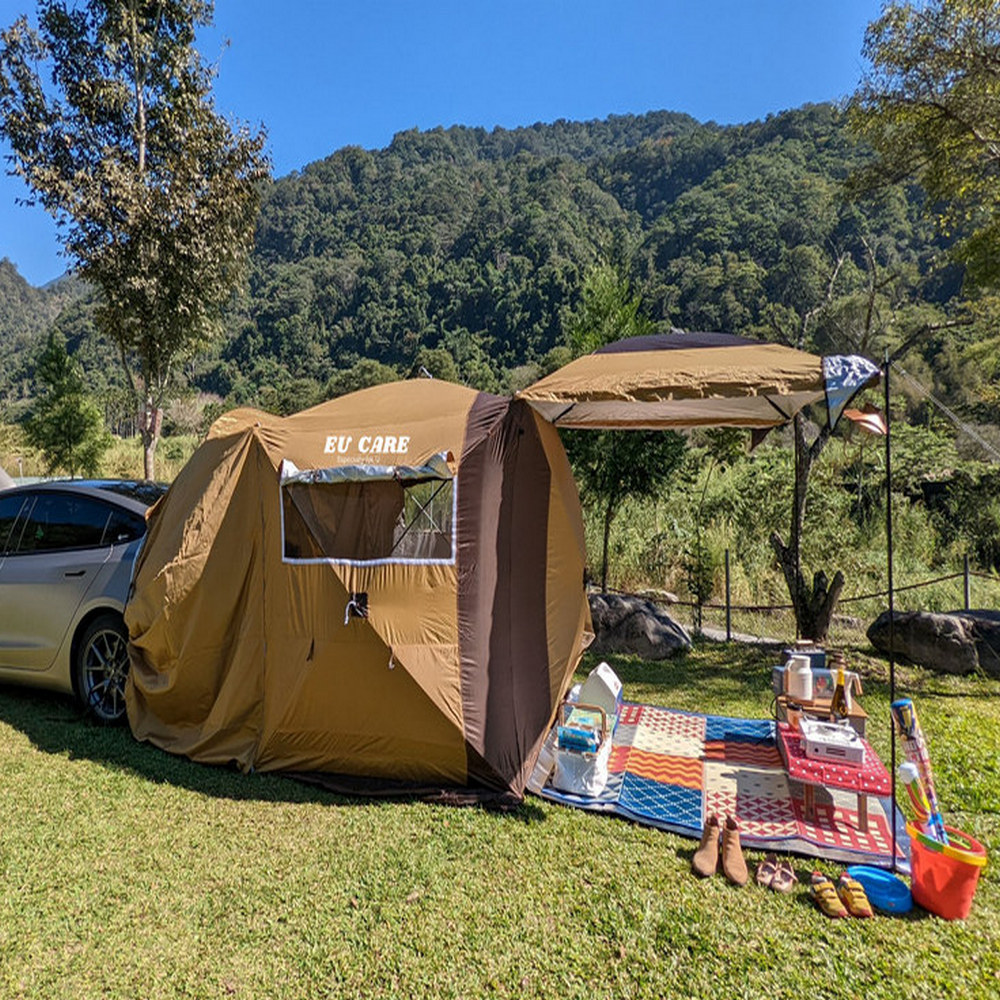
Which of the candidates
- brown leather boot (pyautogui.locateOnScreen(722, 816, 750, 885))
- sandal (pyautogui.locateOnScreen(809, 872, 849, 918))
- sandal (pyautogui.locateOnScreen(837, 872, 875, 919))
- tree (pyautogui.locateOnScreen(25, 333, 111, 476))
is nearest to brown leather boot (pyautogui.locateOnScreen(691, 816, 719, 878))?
brown leather boot (pyautogui.locateOnScreen(722, 816, 750, 885))

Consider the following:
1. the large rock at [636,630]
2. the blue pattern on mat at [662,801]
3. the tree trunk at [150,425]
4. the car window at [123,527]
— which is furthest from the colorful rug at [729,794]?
the tree trunk at [150,425]

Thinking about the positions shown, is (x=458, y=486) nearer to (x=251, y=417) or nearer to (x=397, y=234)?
(x=251, y=417)

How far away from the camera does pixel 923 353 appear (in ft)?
93.1

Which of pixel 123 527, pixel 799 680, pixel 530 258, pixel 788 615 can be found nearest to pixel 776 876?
pixel 799 680

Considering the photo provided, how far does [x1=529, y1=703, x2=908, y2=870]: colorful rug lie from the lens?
3242mm

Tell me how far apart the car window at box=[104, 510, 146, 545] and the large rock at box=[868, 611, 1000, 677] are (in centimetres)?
662

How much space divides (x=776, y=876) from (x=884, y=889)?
1.42 feet

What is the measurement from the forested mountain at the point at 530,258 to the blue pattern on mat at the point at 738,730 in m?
3.56

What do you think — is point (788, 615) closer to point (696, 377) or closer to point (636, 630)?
point (636, 630)

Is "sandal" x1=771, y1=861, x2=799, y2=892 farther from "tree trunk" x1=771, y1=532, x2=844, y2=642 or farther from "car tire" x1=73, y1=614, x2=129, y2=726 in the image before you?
"car tire" x1=73, y1=614, x2=129, y2=726

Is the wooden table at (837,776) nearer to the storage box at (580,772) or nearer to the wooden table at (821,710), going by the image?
the wooden table at (821,710)

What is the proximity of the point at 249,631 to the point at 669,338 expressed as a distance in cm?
335

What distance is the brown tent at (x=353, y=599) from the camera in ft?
11.8

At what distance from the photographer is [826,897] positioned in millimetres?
2715
